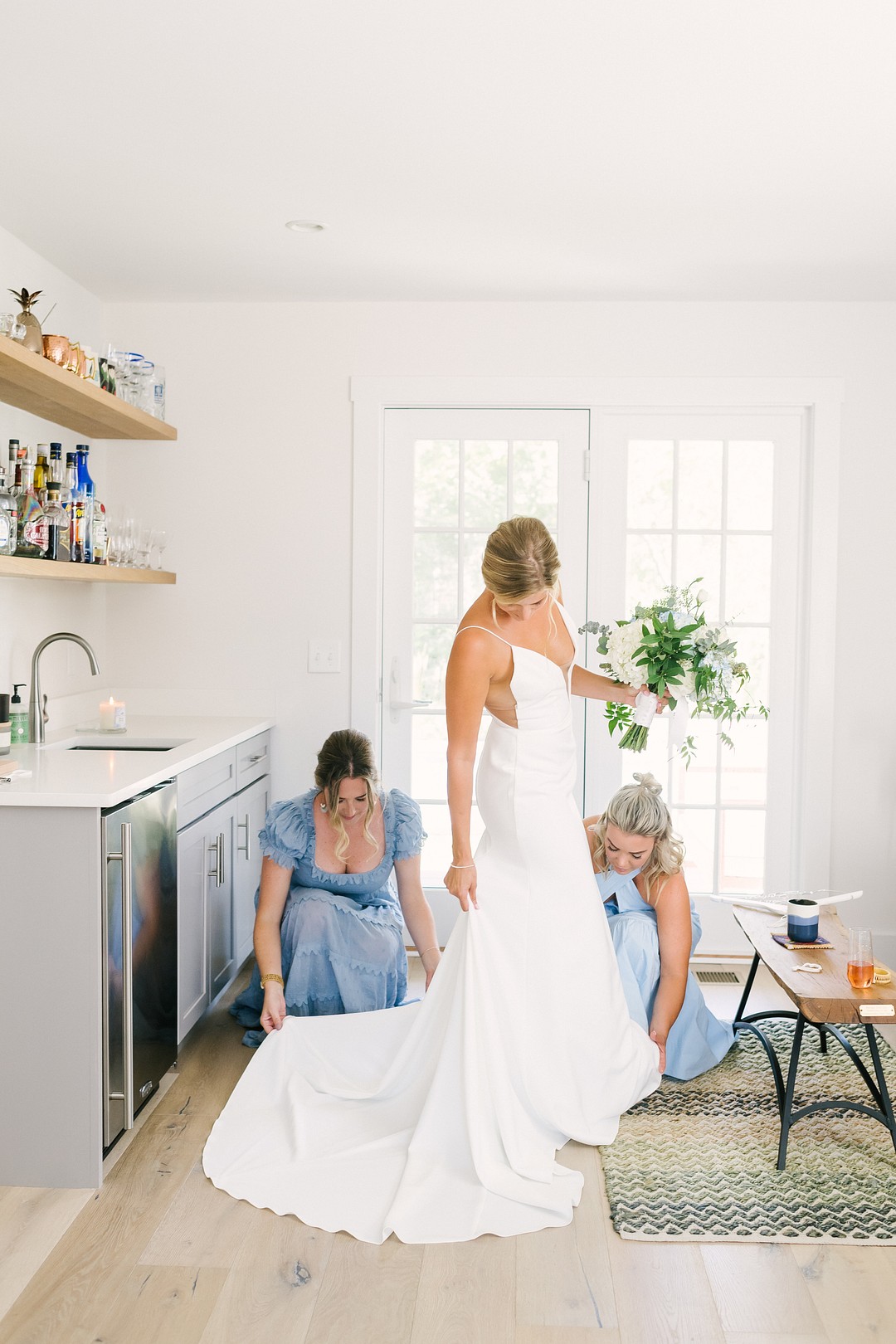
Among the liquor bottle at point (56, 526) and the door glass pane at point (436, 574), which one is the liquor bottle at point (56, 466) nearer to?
the liquor bottle at point (56, 526)

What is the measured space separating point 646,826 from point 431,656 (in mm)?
1449

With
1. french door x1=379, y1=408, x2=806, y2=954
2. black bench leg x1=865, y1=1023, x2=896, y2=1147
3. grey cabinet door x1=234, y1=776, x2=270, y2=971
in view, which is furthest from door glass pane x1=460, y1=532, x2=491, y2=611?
black bench leg x1=865, y1=1023, x2=896, y2=1147

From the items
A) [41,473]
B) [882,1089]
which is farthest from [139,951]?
→ [882,1089]

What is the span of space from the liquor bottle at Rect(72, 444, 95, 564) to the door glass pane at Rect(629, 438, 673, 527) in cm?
197

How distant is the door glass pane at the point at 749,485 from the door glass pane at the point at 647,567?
0.91 ft

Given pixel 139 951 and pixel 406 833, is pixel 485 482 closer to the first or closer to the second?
pixel 406 833

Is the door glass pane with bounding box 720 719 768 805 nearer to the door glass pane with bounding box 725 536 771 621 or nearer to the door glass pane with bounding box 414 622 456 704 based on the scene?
the door glass pane with bounding box 725 536 771 621

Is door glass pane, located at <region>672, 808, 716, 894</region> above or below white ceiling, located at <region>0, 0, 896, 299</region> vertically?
below

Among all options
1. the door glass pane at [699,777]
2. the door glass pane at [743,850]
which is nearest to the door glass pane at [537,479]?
the door glass pane at [699,777]

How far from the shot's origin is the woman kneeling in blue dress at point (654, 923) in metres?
2.92

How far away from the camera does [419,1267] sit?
214 centimetres

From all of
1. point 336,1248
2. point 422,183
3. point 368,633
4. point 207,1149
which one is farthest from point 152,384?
point 336,1248

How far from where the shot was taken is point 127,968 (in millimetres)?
2543

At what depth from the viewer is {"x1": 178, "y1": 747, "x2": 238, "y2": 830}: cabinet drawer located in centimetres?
298
